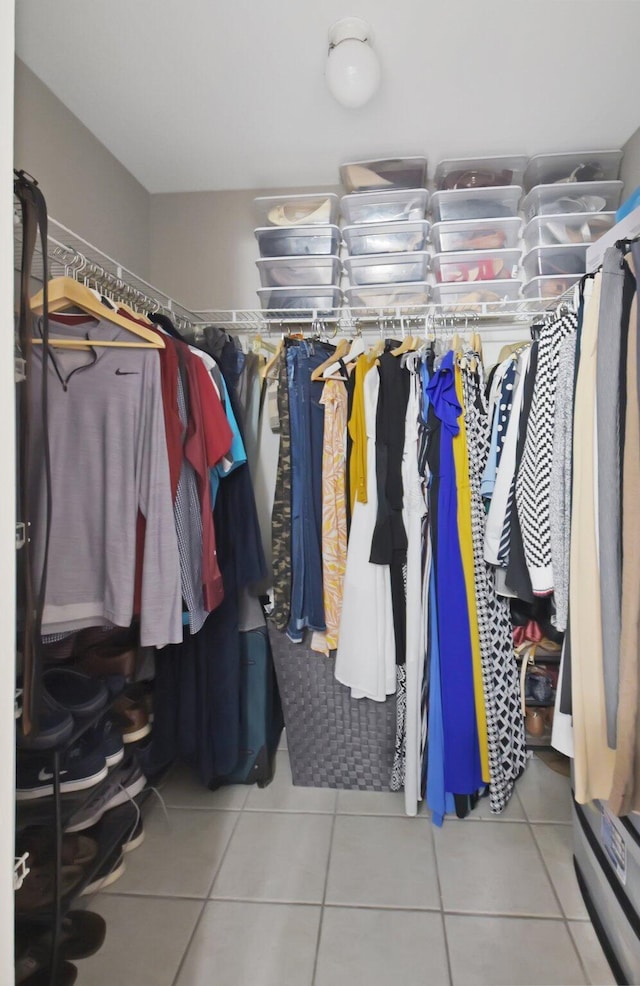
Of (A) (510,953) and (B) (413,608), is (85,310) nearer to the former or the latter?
(B) (413,608)

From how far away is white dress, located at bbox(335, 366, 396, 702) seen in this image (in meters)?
1.70

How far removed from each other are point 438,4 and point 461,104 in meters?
0.40

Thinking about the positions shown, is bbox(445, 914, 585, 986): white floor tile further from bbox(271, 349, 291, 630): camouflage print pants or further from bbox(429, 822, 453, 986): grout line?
bbox(271, 349, 291, 630): camouflage print pants

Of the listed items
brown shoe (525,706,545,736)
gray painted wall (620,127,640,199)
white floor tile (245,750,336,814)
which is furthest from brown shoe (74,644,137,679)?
gray painted wall (620,127,640,199)

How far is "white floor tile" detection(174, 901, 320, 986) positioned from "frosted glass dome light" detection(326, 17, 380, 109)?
2190 millimetres

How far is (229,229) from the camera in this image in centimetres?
218

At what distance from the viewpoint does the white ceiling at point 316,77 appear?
1.31 meters

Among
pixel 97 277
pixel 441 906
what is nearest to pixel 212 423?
Result: pixel 97 277

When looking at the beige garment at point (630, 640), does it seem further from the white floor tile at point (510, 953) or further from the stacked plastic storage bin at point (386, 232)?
the stacked plastic storage bin at point (386, 232)

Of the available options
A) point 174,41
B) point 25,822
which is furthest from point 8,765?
point 174,41

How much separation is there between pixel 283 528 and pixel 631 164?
1.75m

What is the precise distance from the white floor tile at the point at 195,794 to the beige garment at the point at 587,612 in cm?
119

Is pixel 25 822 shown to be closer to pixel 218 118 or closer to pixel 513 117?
pixel 218 118

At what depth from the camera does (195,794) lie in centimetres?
181
